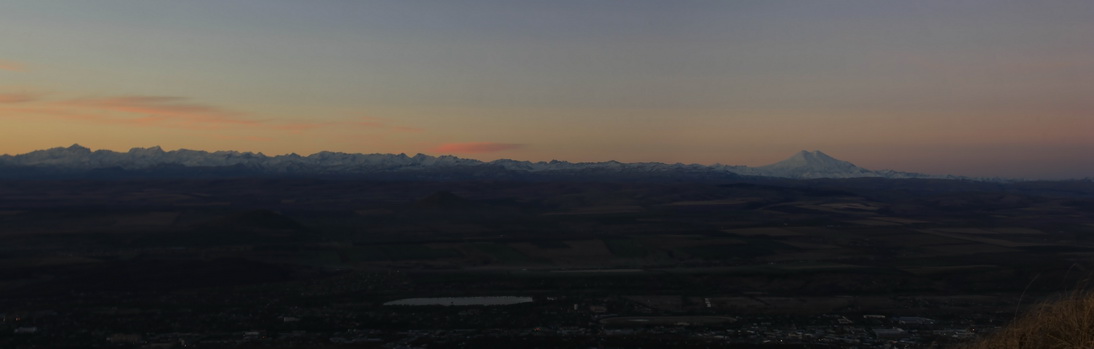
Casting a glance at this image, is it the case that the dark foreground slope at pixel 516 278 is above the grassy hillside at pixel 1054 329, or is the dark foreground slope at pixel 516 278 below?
below

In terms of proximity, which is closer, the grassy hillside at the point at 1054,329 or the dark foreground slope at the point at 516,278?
the grassy hillside at the point at 1054,329

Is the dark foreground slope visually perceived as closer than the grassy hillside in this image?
No

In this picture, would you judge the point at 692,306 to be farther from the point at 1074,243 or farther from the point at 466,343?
the point at 1074,243

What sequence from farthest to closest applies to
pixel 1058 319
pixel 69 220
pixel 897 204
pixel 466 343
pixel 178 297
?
pixel 897 204, pixel 69 220, pixel 178 297, pixel 466 343, pixel 1058 319

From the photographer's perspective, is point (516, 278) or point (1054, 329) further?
point (516, 278)

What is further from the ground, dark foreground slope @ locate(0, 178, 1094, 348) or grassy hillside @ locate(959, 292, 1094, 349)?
grassy hillside @ locate(959, 292, 1094, 349)

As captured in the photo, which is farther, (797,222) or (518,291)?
(797,222)

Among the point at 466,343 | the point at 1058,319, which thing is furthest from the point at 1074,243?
the point at 1058,319

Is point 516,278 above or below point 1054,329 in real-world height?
below
